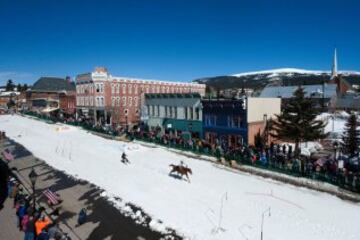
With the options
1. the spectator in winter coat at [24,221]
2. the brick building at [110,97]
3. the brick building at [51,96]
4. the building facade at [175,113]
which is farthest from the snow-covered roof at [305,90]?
the spectator in winter coat at [24,221]

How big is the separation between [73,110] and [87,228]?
193 ft

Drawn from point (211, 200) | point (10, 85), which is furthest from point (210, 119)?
point (10, 85)

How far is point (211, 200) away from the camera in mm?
19016

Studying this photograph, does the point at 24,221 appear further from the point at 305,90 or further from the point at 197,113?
the point at 305,90

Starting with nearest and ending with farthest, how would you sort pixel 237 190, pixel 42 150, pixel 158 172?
pixel 237 190
pixel 158 172
pixel 42 150

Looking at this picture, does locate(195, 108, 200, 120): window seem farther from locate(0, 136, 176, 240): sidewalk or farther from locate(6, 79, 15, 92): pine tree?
locate(6, 79, 15, 92): pine tree

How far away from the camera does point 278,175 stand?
78.9 ft

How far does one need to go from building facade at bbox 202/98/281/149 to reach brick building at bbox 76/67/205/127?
21.2 meters

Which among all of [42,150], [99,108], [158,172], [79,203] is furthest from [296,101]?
[99,108]

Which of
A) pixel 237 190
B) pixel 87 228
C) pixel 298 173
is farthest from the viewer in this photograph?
pixel 298 173

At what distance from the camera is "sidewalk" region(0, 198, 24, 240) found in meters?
14.8

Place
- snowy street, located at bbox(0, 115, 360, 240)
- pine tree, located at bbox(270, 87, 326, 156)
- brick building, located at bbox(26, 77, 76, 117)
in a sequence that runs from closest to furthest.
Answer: snowy street, located at bbox(0, 115, 360, 240) → pine tree, located at bbox(270, 87, 326, 156) → brick building, located at bbox(26, 77, 76, 117)

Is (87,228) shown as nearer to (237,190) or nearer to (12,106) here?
(237,190)

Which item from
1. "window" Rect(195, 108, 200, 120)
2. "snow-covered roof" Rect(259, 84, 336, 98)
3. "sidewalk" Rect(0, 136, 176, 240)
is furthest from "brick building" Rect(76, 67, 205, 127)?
"snow-covered roof" Rect(259, 84, 336, 98)
